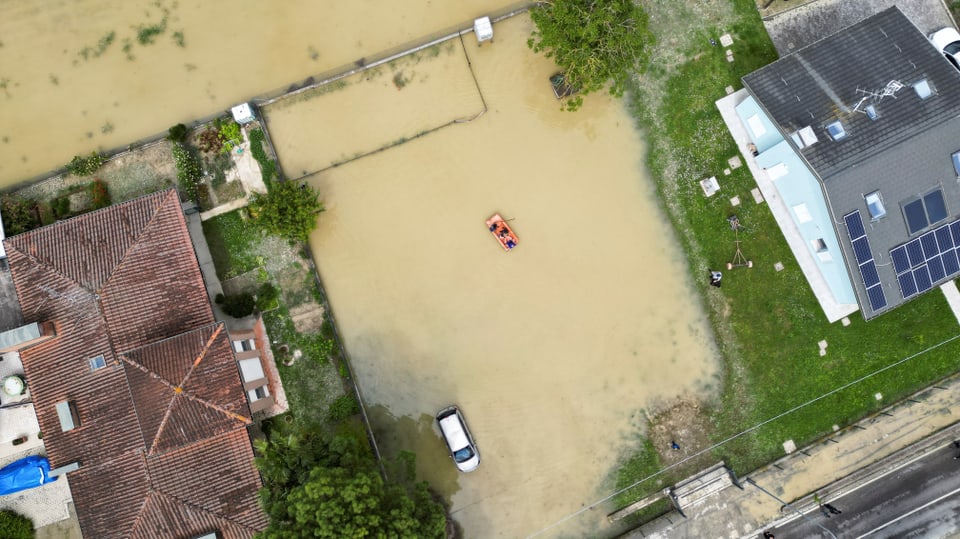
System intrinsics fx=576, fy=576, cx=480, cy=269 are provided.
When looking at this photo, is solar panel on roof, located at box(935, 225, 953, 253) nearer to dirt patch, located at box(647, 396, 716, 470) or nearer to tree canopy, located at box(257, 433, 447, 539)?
dirt patch, located at box(647, 396, 716, 470)

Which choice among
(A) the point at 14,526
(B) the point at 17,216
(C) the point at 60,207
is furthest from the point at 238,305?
(A) the point at 14,526

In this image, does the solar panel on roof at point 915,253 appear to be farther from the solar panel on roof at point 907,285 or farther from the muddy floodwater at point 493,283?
the muddy floodwater at point 493,283

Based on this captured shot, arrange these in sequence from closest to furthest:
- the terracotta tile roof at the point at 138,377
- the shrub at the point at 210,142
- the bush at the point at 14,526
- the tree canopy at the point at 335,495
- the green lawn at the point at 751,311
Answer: the tree canopy at the point at 335,495 < the terracotta tile roof at the point at 138,377 < the bush at the point at 14,526 < the shrub at the point at 210,142 < the green lawn at the point at 751,311

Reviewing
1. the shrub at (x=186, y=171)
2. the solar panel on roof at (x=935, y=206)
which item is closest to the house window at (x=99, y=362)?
the shrub at (x=186, y=171)

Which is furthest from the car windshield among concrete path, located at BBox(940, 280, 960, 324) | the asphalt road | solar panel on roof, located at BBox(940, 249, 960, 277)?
concrete path, located at BBox(940, 280, 960, 324)

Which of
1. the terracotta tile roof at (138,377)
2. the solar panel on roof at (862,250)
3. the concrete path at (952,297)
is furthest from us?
the concrete path at (952,297)

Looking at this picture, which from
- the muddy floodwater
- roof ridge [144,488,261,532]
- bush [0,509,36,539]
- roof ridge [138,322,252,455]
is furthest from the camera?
the muddy floodwater

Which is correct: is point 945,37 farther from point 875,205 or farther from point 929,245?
point 929,245
